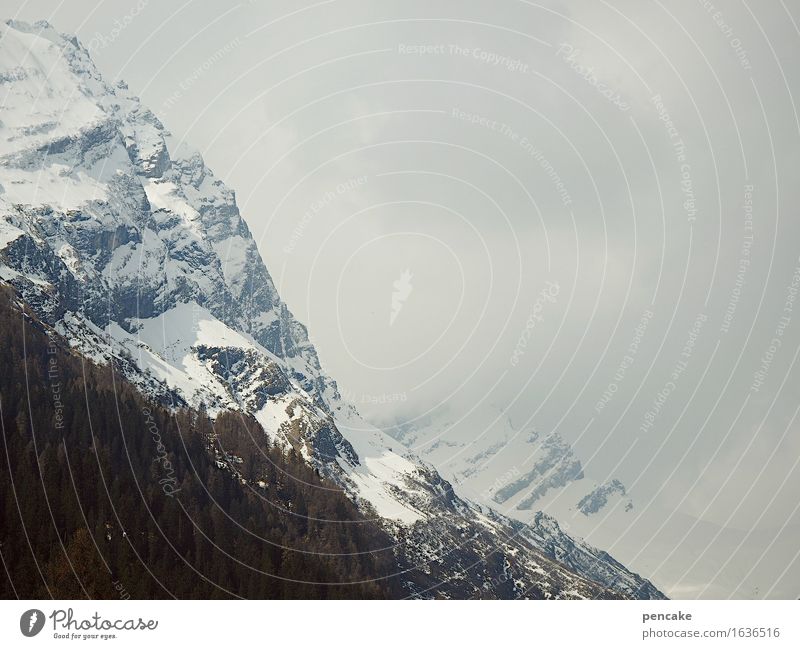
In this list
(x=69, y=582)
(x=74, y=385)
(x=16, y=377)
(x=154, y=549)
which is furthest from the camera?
(x=74, y=385)

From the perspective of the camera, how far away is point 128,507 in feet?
375

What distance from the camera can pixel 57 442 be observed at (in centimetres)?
11881

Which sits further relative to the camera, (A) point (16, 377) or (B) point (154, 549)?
(A) point (16, 377)

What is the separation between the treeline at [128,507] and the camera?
99.0 metres

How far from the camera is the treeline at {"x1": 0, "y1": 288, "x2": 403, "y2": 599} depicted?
99.0 meters
